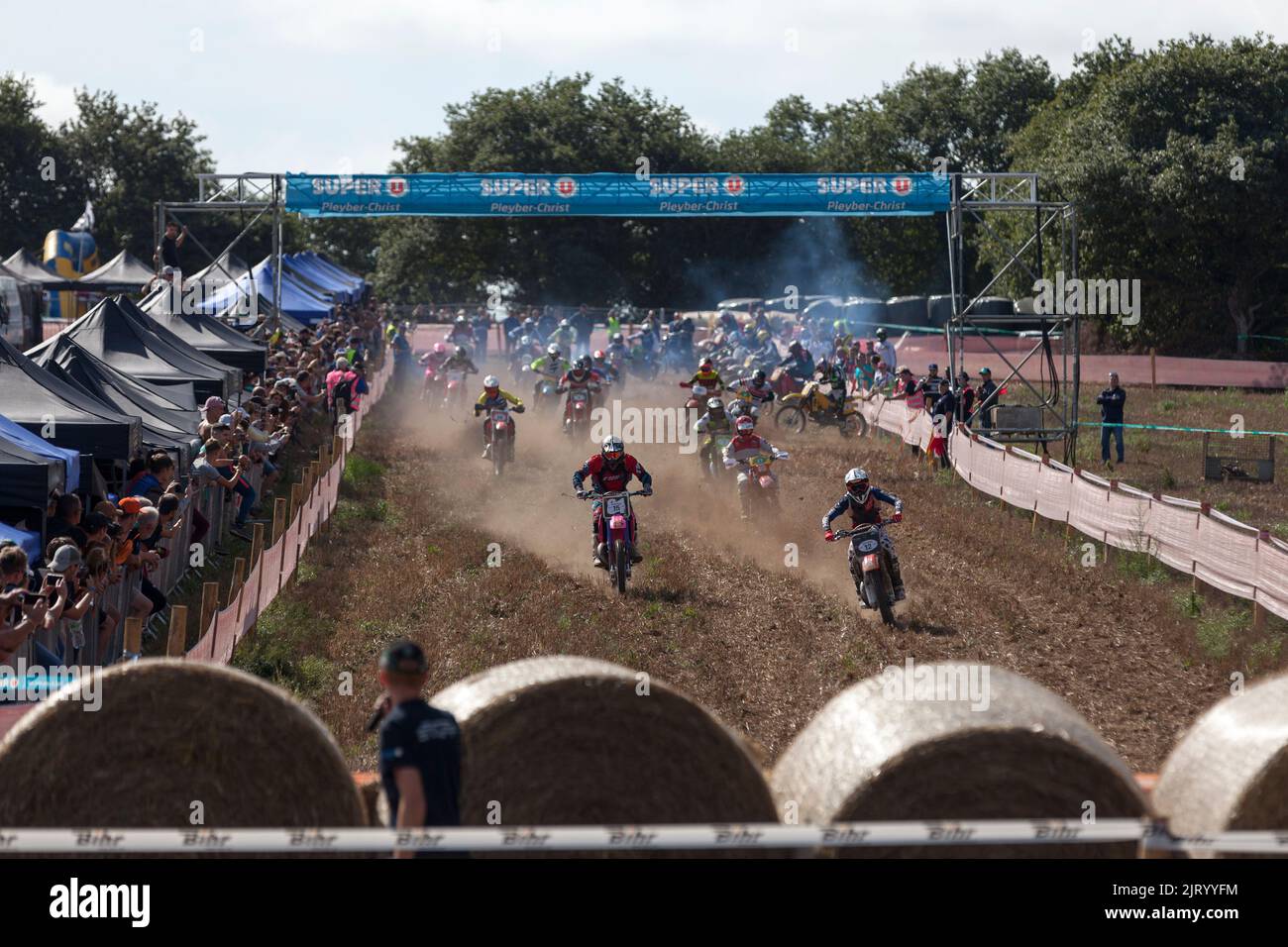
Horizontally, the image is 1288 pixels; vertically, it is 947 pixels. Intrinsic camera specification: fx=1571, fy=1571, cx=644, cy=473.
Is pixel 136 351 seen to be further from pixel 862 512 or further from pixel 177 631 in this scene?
pixel 177 631

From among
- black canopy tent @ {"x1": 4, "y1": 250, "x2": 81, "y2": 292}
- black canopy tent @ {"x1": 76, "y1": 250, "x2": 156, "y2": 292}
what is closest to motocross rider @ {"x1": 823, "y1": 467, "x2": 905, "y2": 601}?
black canopy tent @ {"x1": 76, "y1": 250, "x2": 156, "y2": 292}

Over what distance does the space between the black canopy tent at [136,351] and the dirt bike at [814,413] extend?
1488 cm

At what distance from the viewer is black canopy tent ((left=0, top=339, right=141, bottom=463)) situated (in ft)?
47.3

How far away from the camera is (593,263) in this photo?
72688 mm

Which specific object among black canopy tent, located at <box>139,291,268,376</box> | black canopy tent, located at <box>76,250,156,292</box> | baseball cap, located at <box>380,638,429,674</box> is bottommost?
baseball cap, located at <box>380,638,429,674</box>

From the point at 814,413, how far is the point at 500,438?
Result: 1037 cm

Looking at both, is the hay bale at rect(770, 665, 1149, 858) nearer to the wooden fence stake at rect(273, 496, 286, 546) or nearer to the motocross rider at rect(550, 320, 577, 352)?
the wooden fence stake at rect(273, 496, 286, 546)

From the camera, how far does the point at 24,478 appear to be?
39.9ft

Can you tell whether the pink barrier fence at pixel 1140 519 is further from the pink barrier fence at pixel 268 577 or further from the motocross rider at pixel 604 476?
the pink barrier fence at pixel 268 577

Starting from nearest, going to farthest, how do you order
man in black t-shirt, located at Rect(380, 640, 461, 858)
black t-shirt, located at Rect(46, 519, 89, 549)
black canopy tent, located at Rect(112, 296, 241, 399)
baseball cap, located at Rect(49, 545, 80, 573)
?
man in black t-shirt, located at Rect(380, 640, 461, 858), baseball cap, located at Rect(49, 545, 80, 573), black t-shirt, located at Rect(46, 519, 89, 549), black canopy tent, located at Rect(112, 296, 241, 399)

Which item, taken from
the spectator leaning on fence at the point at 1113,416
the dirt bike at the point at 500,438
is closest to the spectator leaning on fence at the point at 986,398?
the spectator leaning on fence at the point at 1113,416

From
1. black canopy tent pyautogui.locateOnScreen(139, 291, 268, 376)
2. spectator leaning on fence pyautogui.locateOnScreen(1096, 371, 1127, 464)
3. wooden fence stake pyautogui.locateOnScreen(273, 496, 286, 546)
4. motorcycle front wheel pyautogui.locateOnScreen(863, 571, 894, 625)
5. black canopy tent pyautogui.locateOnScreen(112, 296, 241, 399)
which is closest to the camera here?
motorcycle front wheel pyautogui.locateOnScreen(863, 571, 894, 625)

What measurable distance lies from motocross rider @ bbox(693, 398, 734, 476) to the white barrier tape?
18.7m
